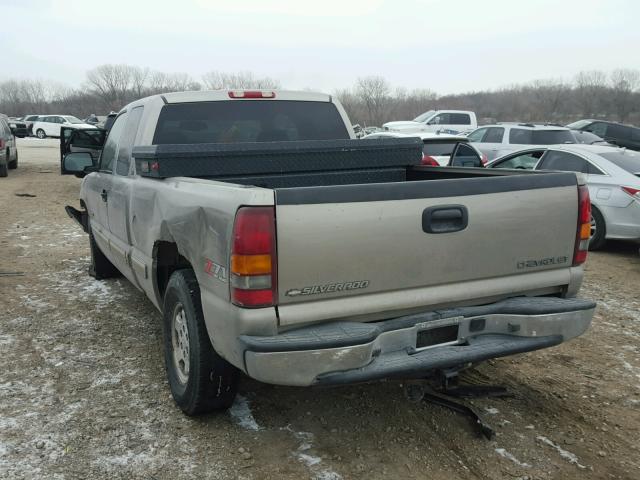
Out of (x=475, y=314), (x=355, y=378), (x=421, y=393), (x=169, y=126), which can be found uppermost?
(x=169, y=126)

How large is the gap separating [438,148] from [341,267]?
31.8ft

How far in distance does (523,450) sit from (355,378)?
116 cm

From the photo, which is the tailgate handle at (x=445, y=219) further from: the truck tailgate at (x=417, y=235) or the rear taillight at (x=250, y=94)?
the rear taillight at (x=250, y=94)

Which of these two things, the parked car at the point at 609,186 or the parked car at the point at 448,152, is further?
the parked car at the point at 448,152

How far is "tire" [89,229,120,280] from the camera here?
632 centimetres

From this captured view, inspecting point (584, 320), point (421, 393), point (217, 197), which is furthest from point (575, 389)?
point (217, 197)

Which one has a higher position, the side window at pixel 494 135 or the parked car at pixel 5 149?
the side window at pixel 494 135

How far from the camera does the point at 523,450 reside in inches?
122

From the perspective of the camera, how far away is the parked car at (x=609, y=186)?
7.54 meters

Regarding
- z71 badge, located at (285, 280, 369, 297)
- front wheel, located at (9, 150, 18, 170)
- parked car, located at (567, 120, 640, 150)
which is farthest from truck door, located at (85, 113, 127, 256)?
parked car, located at (567, 120, 640, 150)

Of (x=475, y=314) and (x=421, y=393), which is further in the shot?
(x=421, y=393)

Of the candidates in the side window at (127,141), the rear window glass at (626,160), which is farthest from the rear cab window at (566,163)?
the side window at (127,141)

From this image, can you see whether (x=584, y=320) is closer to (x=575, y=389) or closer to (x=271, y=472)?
(x=575, y=389)

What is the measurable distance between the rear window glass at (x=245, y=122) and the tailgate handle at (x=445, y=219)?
228 cm
